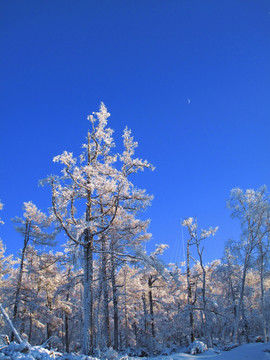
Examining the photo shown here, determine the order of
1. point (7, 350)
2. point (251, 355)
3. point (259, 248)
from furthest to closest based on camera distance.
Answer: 1. point (259, 248)
2. point (251, 355)
3. point (7, 350)

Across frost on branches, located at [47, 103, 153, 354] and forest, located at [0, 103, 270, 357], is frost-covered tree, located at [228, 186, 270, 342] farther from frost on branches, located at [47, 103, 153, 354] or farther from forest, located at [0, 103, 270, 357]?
frost on branches, located at [47, 103, 153, 354]

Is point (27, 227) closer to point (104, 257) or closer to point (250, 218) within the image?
point (104, 257)

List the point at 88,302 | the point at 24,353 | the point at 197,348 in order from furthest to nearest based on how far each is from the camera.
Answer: the point at 197,348, the point at 88,302, the point at 24,353

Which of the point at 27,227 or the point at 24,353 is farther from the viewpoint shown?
the point at 27,227

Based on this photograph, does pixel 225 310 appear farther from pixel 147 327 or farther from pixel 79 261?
pixel 79 261

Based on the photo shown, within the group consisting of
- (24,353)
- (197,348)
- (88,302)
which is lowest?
(197,348)

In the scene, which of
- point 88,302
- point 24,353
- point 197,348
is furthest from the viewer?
point 197,348

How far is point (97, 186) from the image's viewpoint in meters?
10.9

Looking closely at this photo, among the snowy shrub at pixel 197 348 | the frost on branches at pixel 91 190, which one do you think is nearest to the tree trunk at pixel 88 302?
the frost on branches at pixel 91 190

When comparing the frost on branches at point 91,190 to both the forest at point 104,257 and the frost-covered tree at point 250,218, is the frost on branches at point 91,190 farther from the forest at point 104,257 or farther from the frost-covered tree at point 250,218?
the frost-covered tree at point 250,218

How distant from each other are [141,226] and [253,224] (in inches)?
A: 339

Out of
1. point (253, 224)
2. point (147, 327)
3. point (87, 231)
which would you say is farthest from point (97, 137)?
point (147, 327)

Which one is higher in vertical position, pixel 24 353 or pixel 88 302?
pixel 88 302

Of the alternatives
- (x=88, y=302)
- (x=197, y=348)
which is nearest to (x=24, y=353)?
(x=88, y=302)
